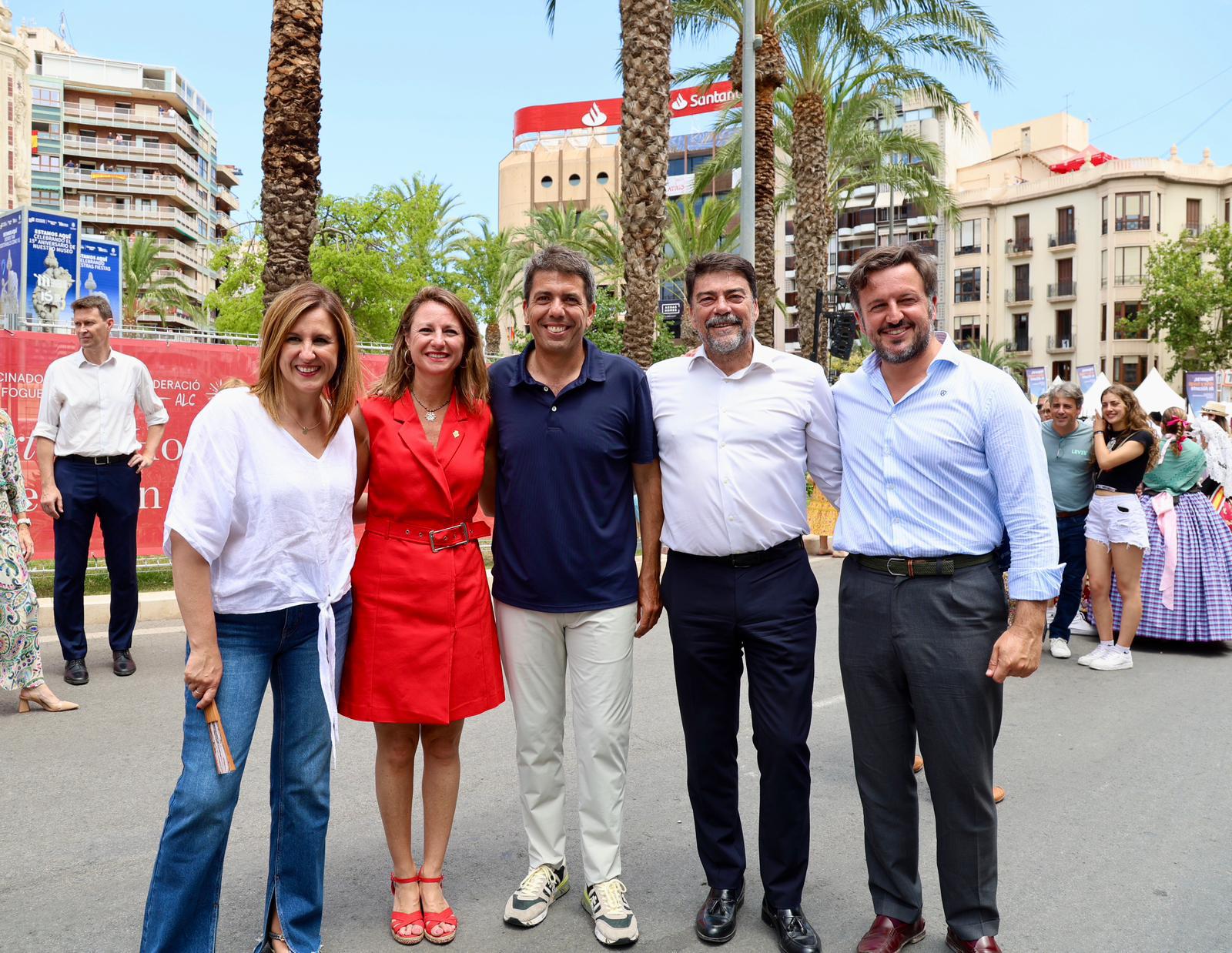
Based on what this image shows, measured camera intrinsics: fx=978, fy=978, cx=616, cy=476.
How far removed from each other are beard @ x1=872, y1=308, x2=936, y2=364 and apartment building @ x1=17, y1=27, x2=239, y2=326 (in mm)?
80767

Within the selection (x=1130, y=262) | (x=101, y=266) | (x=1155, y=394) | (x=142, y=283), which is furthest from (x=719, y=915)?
(x=1130, y=262)

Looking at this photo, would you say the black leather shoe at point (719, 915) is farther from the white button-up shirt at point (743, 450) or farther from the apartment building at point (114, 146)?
the apartment building at point (114, 146)

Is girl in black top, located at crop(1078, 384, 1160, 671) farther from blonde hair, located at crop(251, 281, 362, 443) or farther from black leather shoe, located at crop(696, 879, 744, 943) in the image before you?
blonde hair, located at crop(251, 281, 362, 443)

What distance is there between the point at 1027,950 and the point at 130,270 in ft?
188

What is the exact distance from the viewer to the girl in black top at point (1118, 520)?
24.4ft

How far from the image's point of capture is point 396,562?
3236 millimetres

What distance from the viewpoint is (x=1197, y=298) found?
43.0 m

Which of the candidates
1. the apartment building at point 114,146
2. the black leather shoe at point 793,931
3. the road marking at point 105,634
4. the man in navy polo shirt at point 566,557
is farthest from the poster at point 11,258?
the apartment building at point 114,146

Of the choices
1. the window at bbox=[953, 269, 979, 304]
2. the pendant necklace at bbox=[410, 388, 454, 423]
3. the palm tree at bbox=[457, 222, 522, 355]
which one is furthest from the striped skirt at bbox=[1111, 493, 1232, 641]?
the window at bbox=[953, 269, 979, 304]

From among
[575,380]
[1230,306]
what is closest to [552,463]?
[575,380]

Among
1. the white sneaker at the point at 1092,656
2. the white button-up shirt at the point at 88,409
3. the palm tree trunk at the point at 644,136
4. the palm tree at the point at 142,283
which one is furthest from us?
the palm tree at the point at 142,283

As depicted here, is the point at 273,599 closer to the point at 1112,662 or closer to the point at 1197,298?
the point at 1112,662

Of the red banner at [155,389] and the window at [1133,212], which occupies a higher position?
the window at [1133,212]

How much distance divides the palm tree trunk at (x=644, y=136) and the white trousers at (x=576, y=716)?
29.0ft
